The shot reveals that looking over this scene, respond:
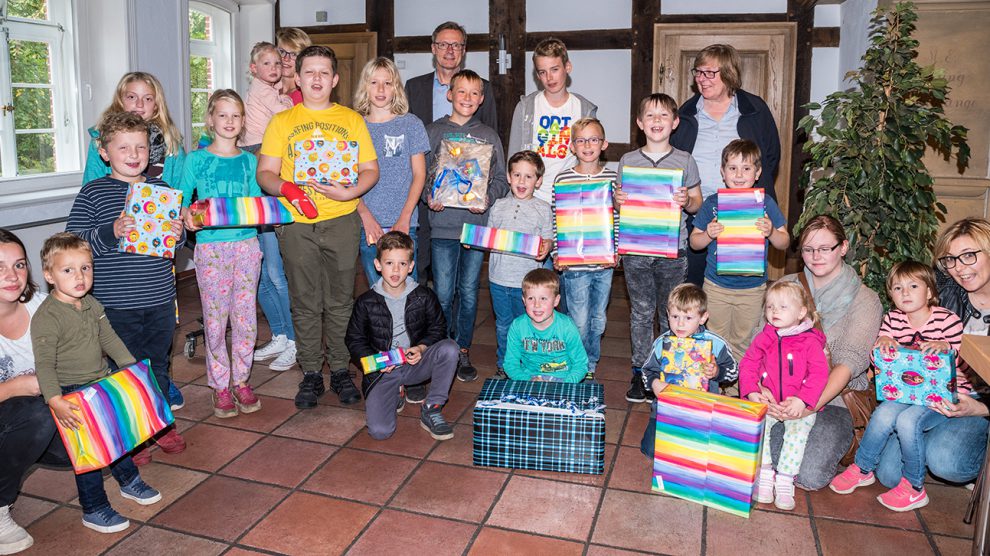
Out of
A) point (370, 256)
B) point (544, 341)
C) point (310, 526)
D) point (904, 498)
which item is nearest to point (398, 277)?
point (370, 256)

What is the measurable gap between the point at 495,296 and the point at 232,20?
5.29 meters

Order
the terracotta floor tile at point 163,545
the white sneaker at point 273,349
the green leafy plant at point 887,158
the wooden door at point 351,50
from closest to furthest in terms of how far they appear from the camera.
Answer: the terracotta floor tile at point 163,545 < the green leafy plant at point 887,158 < the white sneaker at point 273,349 < the wooden door at point 351,50

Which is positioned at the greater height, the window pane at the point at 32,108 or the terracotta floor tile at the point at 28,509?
the window pane at the point at 32,108

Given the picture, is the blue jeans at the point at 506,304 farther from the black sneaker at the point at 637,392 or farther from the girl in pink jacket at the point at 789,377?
the girl in pink jacket at the point at 789,377

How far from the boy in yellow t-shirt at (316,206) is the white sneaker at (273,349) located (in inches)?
31.6

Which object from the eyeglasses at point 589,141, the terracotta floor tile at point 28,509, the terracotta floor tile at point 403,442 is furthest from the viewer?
the eyeglasses at point 589,141

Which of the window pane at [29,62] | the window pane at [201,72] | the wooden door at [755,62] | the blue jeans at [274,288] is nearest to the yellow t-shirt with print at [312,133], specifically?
the blue jeans at [274,288]

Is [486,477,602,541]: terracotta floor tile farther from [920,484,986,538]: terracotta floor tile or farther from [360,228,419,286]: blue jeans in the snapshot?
[360,228,419,286]: blue jeans

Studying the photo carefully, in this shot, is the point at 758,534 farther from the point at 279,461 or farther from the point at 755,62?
the point at 755,62

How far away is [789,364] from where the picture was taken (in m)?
2.96

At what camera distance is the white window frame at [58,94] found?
16.8ft

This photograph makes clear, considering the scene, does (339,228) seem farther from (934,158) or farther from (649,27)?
(649,27)

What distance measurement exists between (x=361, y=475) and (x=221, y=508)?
1.82 feet

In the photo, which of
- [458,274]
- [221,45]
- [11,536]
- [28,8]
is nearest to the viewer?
[11,536]
